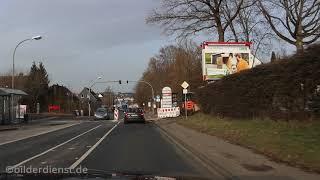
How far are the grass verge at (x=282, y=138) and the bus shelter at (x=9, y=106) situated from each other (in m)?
27.3

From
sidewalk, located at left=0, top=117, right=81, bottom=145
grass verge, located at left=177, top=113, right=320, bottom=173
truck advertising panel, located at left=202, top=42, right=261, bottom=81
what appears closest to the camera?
grass verge, located at left=177, top=113, right=320, bottom=173

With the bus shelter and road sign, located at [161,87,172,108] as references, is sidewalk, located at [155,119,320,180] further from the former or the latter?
road sign, located at [161,87,172,108]

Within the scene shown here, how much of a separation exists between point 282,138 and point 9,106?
38124mm

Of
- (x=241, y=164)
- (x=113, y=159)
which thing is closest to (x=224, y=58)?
(x=113, y=159)

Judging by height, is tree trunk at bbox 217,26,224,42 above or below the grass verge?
above

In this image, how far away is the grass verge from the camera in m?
15.0

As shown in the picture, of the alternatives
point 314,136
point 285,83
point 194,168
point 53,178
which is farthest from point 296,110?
point 53,178

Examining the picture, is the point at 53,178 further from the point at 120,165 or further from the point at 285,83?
the point at 285,83

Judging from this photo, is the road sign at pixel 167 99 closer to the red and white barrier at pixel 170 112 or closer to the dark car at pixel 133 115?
the red and white barrier at pixel 170 112

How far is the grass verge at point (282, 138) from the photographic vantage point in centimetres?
1502

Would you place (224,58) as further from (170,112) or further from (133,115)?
(170,112)

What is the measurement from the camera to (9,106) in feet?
175

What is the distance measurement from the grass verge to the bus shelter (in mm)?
27316

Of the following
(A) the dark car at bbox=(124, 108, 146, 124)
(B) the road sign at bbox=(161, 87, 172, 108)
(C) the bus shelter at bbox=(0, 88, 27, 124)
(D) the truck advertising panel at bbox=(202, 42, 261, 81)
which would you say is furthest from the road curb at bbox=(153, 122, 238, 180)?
(B) the road sign at bbox=(161, 87, 172, 108)
